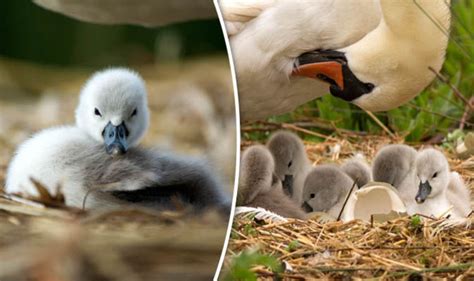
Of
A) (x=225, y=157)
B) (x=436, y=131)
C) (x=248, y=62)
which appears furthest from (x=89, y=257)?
(x=436, y=131)

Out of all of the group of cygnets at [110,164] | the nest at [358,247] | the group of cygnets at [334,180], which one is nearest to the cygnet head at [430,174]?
the group of cygnets at [334,180]

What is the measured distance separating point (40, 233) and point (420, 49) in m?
1.02

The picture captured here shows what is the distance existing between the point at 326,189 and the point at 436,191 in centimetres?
29

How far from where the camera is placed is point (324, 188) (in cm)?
245

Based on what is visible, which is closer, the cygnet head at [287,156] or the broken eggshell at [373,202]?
the broken eggshell at [373,202]

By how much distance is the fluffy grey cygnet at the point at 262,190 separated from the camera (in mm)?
2352

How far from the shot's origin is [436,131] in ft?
10.5

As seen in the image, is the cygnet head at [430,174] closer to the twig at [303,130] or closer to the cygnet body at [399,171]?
the cygnet body at [399,171]

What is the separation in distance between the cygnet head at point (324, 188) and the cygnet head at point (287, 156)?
114 mm

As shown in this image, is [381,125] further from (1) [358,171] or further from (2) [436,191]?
→ (2) [436,191]

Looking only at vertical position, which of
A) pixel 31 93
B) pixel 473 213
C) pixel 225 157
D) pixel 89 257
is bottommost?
pixel 473 213

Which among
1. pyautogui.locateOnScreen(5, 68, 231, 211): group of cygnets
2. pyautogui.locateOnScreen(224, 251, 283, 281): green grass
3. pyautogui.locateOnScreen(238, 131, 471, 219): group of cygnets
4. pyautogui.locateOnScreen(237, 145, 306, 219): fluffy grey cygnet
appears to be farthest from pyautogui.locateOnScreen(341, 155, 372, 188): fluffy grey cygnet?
pyautogui.locateOnScreen(5, 68, 231, 211): group of cygnets

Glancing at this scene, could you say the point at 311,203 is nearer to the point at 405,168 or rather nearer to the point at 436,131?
the point at 405,168

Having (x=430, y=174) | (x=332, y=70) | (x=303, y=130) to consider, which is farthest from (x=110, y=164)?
(x=303, y=130)
